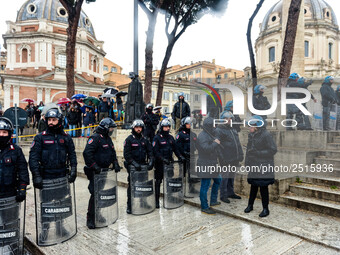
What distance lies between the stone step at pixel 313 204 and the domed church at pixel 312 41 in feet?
118

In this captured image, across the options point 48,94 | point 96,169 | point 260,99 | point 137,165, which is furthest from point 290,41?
point 48,94

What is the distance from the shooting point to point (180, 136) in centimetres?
594

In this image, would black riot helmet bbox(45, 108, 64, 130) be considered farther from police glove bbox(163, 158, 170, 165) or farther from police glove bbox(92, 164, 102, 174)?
police glove bbox(163, 158, 170, 165)

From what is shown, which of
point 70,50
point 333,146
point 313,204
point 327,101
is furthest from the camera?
point 70,50

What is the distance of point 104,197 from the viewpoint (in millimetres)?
4371

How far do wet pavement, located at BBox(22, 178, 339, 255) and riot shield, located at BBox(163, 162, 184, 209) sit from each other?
1.21 feet

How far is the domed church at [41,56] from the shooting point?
36.6 meters

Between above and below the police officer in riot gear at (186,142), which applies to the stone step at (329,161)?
below

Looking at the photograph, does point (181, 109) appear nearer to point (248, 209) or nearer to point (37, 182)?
point (248, 209)

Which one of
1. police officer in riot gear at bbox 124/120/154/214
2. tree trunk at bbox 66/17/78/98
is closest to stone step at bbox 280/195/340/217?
police officer in riot gear at bbox 124/120/154/214

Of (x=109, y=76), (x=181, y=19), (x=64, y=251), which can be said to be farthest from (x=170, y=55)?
(x=109, y=76)

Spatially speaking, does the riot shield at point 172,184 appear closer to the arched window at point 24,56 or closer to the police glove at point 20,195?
the police glove at point 20,195

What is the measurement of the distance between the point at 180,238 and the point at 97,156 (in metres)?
2.00

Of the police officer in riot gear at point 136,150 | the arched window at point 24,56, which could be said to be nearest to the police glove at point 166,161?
the police officer in riot gear at point 136,150
